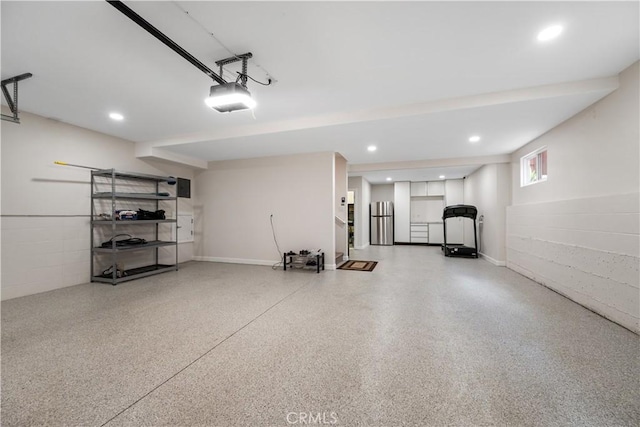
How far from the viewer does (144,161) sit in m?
5.24

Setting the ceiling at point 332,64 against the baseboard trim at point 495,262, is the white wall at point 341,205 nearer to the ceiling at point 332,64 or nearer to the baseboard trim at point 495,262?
the ceiling at point 332,64

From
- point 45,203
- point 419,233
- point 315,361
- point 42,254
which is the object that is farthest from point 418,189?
point 42,254

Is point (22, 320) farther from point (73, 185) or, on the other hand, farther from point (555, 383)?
point (555, 383)

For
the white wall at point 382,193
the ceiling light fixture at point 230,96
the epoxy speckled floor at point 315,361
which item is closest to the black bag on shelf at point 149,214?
the epoxy speckled floor at point 315,361

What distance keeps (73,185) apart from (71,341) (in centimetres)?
308

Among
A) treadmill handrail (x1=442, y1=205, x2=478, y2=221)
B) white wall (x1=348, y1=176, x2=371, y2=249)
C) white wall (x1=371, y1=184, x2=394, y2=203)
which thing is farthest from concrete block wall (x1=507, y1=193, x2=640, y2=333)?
white wall (x1=371, y1=184, x2=394, y2=203)

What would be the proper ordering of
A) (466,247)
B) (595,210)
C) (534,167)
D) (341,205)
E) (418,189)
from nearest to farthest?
(595,210) < (534,167) < (341,205) < (466,247) < (418,189)

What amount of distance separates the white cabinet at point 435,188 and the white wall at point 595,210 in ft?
16.2

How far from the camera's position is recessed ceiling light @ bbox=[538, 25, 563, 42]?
6.47ft

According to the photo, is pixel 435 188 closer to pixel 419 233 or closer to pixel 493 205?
pixel 419 233

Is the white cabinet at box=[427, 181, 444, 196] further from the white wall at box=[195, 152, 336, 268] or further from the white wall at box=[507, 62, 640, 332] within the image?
the white wall at box=[195, 152, 336, 268]

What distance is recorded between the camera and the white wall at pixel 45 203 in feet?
11.3

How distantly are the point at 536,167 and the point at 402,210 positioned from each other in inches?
199

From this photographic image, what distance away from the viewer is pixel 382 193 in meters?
10.1
